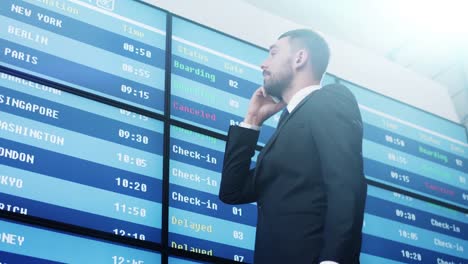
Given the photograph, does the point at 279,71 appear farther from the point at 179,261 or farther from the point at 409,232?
the point at 409,232

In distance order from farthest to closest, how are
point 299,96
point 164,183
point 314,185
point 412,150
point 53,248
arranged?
point 412,150 < point 164,183 < point 53,248 < point 299,96 < point 314,185

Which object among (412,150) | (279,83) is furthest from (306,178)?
(412,150)

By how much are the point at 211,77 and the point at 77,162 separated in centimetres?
108

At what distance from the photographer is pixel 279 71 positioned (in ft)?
7.94

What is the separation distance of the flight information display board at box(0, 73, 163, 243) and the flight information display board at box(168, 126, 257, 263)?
101 millimetres

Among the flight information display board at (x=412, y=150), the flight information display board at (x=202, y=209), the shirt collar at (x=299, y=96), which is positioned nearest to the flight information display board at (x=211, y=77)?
the flight information display board at (x=202, y=209)

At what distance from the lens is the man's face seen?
240 cm

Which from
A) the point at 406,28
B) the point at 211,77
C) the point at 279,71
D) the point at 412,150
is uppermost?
the point at 406,28

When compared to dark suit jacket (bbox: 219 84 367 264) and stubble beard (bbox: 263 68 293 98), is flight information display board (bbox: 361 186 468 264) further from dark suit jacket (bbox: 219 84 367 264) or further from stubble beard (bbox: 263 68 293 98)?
dark suit jacket (bbox: 219 84 367 264)

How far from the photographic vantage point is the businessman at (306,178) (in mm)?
1774

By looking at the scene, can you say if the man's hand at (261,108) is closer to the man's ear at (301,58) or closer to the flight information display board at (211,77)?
the man's ear at (301,58)

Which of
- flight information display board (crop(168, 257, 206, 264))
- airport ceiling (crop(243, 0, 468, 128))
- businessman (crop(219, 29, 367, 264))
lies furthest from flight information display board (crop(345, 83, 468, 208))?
businessman (crop(219, 29, 367, 264))

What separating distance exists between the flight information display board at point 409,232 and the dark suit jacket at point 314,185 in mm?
1670

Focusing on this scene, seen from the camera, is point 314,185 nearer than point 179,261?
Yes
